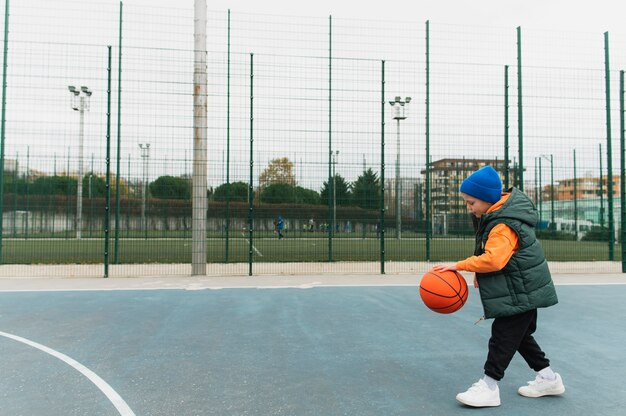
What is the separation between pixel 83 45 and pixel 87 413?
9.07m

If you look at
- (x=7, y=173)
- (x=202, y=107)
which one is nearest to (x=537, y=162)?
(x=202, y=107)

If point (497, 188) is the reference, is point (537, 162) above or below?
above

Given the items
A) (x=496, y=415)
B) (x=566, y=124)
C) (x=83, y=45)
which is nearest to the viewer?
(x=496, y=415)

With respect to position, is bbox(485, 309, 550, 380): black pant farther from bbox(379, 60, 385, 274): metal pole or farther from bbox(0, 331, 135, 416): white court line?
bbox(379, 60, 385, 274): metal pole

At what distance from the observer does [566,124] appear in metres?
→ 11.0

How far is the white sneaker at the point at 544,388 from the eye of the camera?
3246 millimetres

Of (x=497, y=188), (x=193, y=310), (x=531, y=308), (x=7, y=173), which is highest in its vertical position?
(x=7, y=173)

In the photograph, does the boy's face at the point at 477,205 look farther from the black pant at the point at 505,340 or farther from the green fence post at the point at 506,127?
the green fence post at the point at 506,127

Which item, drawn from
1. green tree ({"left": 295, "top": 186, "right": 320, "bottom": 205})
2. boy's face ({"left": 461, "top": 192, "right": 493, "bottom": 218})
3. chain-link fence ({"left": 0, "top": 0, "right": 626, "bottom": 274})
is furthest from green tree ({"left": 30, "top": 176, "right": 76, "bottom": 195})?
boy's face ({"left": 461, "top": 192, "right": 493, "bottom": 218})

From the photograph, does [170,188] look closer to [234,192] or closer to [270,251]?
[234,192]

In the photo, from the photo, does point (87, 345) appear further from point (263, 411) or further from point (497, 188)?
point (497, 188)

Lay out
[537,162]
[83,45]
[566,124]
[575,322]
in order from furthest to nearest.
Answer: [537,162], [566,124], [83,45], [575,322]

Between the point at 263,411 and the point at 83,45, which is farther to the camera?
the point at 83,45

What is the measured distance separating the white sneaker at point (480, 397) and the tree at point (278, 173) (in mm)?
7976
